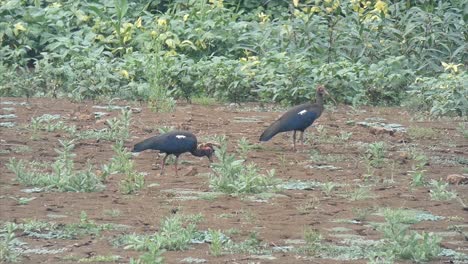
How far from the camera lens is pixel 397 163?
35.7 ft

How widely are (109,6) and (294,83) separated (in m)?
4.45

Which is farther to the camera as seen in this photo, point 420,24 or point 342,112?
point 420,24

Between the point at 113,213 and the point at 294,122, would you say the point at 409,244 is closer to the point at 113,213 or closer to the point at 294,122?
the point at 113,213

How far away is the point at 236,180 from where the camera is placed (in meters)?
9.44

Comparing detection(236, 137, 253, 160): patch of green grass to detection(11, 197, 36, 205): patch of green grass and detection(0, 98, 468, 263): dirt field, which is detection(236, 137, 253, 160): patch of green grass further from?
detection(11, 197, 36, 205): patch of green grass

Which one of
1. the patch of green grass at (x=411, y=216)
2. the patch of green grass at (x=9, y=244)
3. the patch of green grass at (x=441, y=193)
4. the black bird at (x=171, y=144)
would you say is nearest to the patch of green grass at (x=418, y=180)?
the patch of green grass at (x=441, y=193)

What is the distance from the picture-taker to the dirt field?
25.8 ft

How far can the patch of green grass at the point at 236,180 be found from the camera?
9.34 metres

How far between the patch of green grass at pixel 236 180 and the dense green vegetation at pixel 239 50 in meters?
4.13

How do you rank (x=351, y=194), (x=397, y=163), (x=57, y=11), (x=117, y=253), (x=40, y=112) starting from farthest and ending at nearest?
1. (x=57, y=11)
2. (x=40, y=112)
3. (x=397, y=163)
4. (x=351, y=194)
5. (x=117, y=253)

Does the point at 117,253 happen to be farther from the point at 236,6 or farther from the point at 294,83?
the point at 236,6

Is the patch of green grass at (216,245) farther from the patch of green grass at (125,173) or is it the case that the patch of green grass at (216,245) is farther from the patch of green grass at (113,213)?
the patch of green grass at (125,173)

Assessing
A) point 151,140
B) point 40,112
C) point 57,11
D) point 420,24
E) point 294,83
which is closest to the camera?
point 151,140

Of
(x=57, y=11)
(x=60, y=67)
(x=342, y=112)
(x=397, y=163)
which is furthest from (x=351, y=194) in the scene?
(x=57, y=11)
